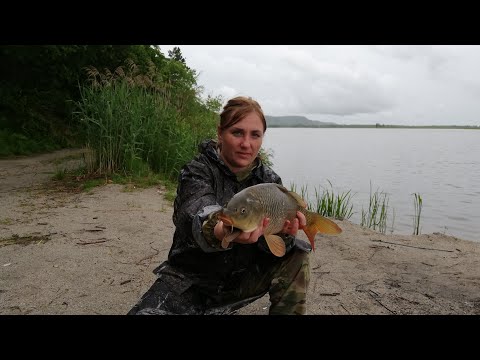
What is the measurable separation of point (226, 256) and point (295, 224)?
0.53 metres

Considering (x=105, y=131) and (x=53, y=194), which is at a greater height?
(x=105, y=131)

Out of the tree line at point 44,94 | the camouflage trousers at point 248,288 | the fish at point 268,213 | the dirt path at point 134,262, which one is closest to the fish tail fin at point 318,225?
the fish at point 268,213

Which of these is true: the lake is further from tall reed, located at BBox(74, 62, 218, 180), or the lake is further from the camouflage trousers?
the camouflage trousers

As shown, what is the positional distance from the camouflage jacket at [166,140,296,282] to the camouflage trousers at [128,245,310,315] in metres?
0.06

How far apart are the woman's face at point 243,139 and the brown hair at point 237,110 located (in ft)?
0.07

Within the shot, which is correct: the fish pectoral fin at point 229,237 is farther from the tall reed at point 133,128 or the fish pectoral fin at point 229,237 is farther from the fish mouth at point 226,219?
the tall reed at point 133,128

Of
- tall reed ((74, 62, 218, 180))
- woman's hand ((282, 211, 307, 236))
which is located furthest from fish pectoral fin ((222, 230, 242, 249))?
tall reed ((74, 62, 218, 180))

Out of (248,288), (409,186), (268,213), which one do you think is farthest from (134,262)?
(409,186)

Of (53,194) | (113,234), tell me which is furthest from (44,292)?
(53,194)

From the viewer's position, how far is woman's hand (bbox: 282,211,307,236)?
224cm

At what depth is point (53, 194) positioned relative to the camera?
7641mm

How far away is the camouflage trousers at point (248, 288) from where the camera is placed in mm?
2520
